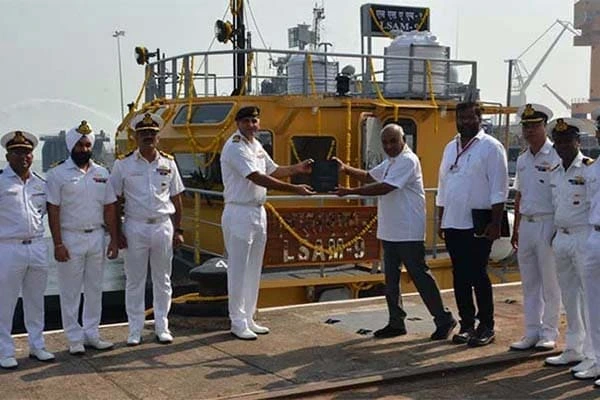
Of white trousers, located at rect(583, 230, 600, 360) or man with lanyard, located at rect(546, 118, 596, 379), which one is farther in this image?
man with lanyard, located at rect(546, 118, 596, 379)

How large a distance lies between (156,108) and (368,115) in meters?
3.14

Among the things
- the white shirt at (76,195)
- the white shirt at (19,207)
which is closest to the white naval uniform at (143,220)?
the white shirt at (76,195)

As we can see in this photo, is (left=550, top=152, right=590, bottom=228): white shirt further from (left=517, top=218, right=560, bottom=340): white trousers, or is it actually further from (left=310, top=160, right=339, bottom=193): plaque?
(left=310, top=160, right=339, bottom=193): plaque

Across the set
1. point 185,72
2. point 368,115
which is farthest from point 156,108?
point 368,115

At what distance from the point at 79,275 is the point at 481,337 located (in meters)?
3.08

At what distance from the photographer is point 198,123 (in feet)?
32.9

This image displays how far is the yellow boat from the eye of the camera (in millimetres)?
8719

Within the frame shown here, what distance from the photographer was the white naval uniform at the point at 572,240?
5.18 metres

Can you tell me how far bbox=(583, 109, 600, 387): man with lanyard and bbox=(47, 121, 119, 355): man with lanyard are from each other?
3.33m

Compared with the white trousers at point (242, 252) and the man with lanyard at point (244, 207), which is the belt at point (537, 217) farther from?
the white trousers at point (242, 252)

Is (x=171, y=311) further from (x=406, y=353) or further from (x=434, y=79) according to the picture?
(x=434, y=79)

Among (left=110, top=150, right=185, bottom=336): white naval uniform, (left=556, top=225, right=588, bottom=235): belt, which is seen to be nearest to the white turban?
(left=110, top=150, right=185, bottom=336): white naval uniform

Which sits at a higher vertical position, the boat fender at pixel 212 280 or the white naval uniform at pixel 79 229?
the white naval uniform at pixel 79 229

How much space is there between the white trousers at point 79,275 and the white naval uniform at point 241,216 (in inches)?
40.6
